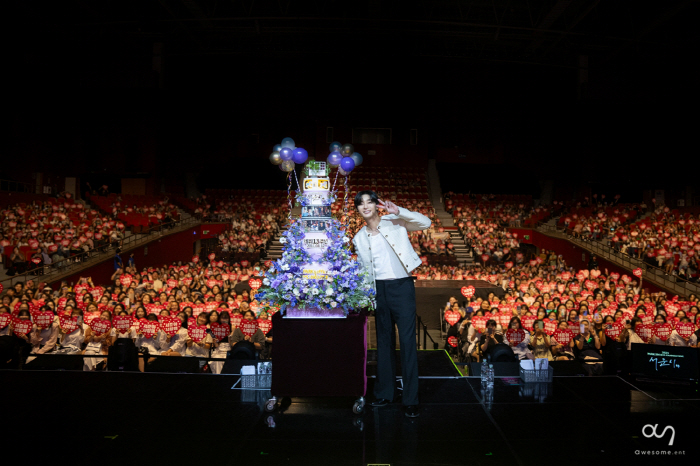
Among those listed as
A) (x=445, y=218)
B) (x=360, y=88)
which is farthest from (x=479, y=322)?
(x=360, y=88)

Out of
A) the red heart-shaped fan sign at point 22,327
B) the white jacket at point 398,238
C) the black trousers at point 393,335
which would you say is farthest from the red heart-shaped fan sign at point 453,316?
the red heart-shaped fan sign at point 22,327

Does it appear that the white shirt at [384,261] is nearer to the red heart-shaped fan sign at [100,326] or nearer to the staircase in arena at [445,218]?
the red heart-shaped fan sign at [100,326]

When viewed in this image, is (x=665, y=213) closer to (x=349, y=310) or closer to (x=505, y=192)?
(x=505, y=192)

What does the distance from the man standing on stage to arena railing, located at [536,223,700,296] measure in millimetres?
12539

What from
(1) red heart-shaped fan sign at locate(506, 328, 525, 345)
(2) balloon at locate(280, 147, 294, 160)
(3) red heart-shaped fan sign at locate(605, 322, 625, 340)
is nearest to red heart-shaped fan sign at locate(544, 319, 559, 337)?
(1) red heart-shaped fan sign at locate(506, 328, 525, 345)

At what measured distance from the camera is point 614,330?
7566 millimetres

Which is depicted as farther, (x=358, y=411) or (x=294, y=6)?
(x=294, y=6)

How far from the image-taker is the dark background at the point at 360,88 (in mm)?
21141

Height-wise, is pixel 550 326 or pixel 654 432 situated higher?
pixel 550 326

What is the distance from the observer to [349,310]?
4.20 meters

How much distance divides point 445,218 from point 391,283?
66.1ft

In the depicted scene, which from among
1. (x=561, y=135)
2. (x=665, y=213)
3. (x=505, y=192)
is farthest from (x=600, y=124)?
(x=665, y=213)

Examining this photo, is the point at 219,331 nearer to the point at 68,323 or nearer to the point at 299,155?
the point at 68,323

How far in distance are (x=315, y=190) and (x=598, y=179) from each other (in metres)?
26.6
